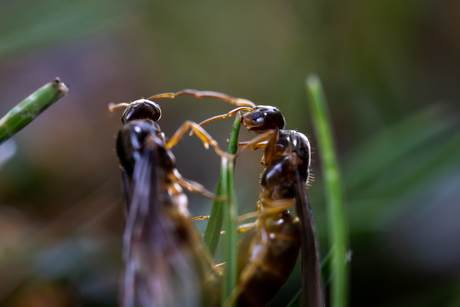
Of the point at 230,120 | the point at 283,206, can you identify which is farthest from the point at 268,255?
the point at 230,120

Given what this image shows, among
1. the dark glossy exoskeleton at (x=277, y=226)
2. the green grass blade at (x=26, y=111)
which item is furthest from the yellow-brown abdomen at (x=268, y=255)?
the green grass blade at (x=26, y=111)

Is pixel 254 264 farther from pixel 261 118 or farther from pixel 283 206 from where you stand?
pixel 261 118

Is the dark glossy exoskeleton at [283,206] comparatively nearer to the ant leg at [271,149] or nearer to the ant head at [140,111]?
the ant leg at [271,149]

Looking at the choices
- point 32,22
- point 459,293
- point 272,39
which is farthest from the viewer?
point 272,39

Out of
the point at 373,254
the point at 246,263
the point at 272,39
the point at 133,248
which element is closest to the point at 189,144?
the point at 272,39

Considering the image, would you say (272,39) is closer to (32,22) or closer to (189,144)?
(189,144)

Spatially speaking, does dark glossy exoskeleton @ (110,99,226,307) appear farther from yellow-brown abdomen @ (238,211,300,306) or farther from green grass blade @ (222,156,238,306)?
yellow-brown abdomen @ (238,211,300,306)
